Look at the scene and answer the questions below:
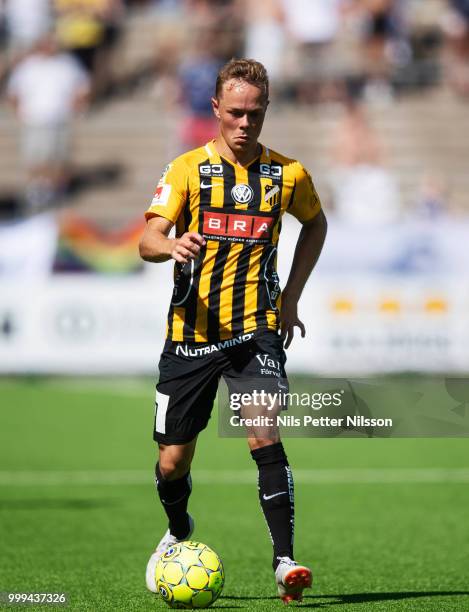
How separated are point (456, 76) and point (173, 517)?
63.2 feet

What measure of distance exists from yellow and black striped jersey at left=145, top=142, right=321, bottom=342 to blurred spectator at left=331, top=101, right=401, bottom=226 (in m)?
12.9

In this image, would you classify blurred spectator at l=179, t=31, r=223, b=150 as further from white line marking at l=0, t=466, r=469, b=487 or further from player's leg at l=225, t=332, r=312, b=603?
player's leg at l=225, t=332, r=312, b=603

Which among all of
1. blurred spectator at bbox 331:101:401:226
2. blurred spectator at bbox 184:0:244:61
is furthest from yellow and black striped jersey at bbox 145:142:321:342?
blurred spectator at bbox 184:0:244:61

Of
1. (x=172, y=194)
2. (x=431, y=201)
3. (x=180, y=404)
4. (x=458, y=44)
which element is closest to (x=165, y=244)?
(x=172, y=194)

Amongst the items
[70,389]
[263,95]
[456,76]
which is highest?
[456,76]

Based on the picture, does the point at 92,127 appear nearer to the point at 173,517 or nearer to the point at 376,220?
the point at 376,220

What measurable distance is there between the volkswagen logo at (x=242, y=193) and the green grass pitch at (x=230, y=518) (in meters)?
1.74

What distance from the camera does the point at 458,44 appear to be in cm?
2358

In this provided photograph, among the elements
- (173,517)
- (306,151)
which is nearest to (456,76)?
(306,151)

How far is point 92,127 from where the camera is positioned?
23438 millimetres

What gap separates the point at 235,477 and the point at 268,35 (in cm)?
1408

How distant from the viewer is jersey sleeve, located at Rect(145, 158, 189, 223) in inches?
209

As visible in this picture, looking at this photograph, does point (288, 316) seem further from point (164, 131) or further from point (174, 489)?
point (164, 131)

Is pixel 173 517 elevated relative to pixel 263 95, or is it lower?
lower
